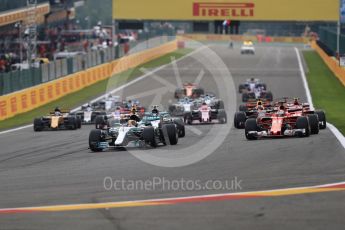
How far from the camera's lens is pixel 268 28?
188 m

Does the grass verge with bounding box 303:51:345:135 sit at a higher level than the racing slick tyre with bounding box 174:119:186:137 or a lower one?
lower

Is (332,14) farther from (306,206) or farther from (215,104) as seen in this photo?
(306,206)

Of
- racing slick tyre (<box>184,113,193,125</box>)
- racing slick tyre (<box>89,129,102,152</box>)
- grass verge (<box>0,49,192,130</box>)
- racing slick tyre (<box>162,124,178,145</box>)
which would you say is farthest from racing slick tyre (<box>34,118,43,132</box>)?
racing slick tyre (<box>89,129,102,152</box>)

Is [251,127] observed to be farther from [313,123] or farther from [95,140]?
[95,140]

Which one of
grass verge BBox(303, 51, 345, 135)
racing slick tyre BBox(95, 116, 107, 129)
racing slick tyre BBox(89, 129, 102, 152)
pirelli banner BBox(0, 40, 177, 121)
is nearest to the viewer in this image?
racing slick tyre BBox(89, 129, 102, 152)

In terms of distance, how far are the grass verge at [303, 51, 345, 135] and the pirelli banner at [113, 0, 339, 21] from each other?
4.34m

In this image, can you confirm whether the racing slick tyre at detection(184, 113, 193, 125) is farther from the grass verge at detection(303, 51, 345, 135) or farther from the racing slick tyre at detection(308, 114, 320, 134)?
the racing slick tyre at detection(308, 114, 320, 134)

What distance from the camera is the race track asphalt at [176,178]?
37.8ft

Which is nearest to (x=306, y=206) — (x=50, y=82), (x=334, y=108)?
(x=334, y=108)

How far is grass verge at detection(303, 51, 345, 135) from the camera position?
3356 centimetres

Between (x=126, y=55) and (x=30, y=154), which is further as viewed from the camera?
(x=126, y=55)

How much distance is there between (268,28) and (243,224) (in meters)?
179

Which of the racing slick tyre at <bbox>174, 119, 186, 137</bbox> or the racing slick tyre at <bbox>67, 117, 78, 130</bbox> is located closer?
the racing slick tyre at <bbox>174, 119, 186, 137</bbox>

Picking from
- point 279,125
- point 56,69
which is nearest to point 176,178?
point 279,125
